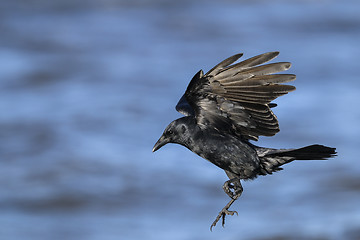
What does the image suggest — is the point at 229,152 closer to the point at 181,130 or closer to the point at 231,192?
the point at 231,192

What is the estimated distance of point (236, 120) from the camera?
733cm

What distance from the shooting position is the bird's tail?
Result: 7.07m

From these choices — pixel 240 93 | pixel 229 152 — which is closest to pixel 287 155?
pixel 229 152

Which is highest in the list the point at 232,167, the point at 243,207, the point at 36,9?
the point at 36,9

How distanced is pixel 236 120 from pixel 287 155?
1.71ft

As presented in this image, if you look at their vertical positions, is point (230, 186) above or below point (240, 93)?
below

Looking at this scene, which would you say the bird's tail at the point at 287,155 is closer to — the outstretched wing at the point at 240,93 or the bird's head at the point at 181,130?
the outstretched wing at the point at 240,93

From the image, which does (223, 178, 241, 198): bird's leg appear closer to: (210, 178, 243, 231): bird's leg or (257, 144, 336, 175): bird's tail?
(210, 178, 243, 231): bird's leg

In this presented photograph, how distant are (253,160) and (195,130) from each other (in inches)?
22.2

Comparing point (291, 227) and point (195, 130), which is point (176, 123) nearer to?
point (195, 130)

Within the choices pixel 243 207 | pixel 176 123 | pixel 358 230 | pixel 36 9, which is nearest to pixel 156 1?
Answer: pixel 36 9

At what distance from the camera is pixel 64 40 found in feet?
96.0

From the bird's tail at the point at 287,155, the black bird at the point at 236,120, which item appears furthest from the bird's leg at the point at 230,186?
the bird's tail at the point at 287,155

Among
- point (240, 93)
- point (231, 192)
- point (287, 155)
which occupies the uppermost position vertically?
point (240, 93)
